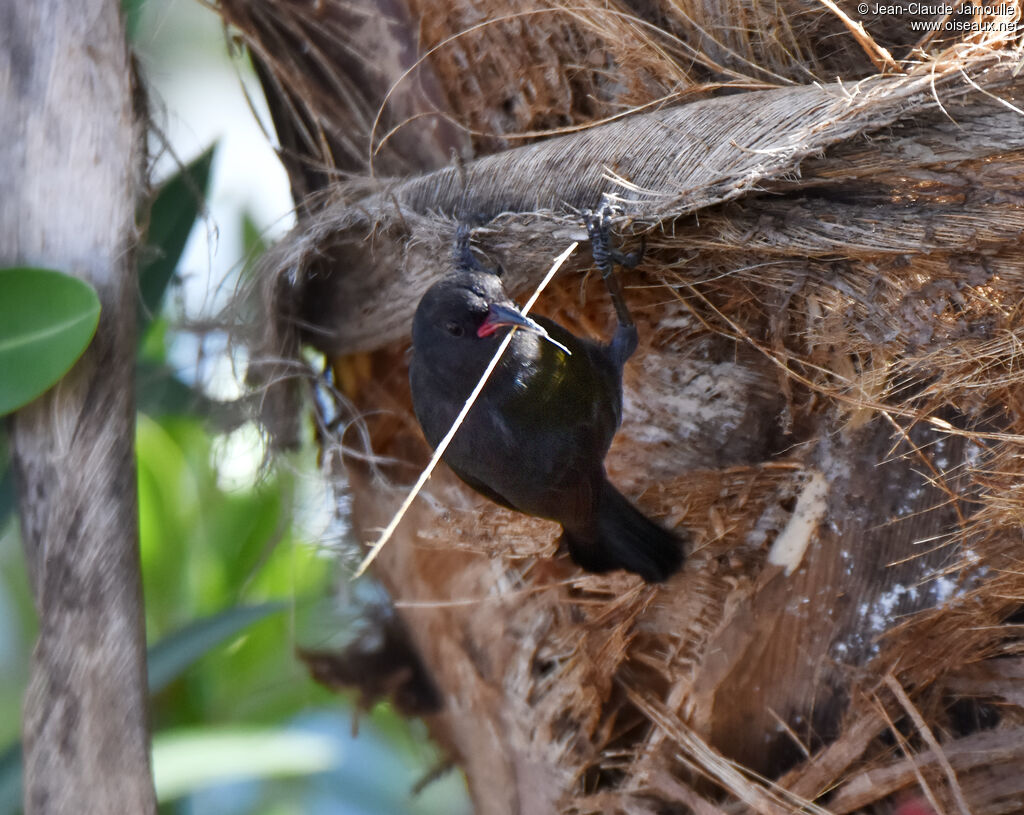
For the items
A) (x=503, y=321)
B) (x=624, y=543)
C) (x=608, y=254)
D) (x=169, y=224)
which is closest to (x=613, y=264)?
(x=608, y=254)

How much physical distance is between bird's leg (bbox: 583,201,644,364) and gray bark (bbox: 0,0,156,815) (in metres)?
0.74

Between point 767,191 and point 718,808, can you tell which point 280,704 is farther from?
point 767,191

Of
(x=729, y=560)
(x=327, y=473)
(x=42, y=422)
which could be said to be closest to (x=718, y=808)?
(x=729, y=560)

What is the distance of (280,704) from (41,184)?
152 cm

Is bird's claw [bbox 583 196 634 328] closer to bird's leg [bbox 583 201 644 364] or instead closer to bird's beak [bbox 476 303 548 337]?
bird's leg [bbox 583 201 644 364]

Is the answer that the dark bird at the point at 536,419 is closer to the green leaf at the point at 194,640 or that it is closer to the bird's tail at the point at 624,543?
the bird's tail at the point at 624,543

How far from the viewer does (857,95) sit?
1.11 metres

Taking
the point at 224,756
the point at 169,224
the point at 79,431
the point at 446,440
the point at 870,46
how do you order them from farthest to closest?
the point at 224,756 → the point at 169,224 → the point at 79,431 → the point at 870,46 → the point at 446,440

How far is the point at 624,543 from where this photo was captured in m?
1.51

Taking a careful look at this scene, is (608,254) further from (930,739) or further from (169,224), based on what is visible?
(169,224)

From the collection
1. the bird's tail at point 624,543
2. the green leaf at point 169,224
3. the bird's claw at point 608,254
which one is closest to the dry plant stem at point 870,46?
the bird's claw at point 608,254

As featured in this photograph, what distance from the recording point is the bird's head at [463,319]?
56.0 inches

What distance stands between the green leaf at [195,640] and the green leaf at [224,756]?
0.17 meters

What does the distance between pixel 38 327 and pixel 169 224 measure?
529 mm
